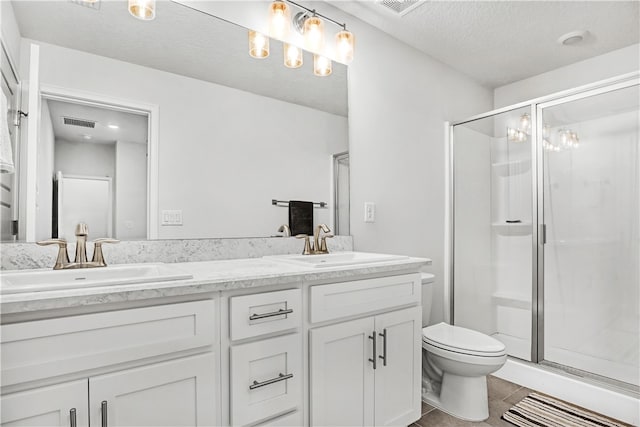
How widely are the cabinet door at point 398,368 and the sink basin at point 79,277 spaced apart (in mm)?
904

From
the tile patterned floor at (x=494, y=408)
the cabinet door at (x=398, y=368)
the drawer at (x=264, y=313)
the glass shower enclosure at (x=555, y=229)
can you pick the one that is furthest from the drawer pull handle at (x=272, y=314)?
the glass shower enclosure at (x=555, y=229)

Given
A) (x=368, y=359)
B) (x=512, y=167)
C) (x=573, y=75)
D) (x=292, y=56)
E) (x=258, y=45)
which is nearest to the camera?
(x=368, y=359)

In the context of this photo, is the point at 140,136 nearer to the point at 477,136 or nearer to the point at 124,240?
the point at 124,240

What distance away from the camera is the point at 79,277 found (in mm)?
1213

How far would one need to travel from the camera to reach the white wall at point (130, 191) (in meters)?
1.47

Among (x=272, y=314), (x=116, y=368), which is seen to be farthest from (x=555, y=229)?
(x=116, y=368)

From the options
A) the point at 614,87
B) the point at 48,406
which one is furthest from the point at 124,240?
the point at 614,87

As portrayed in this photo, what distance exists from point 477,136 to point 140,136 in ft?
7.74

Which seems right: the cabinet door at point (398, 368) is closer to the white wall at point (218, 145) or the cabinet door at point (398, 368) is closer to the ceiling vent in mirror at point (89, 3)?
the white wall at point (218, 145)

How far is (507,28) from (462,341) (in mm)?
2012

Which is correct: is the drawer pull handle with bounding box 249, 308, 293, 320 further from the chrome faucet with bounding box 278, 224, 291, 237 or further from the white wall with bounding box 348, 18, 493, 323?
the white wall with bounding box 348, 18, 493, 323

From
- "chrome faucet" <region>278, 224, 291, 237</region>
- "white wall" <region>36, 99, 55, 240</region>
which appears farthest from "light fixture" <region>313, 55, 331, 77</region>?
"white wall" <region>36, 99, 55, 240</region>

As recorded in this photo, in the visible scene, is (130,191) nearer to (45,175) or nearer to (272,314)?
(45,175)

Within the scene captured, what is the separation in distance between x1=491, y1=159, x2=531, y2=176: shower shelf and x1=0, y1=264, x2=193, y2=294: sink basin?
2353 mm
